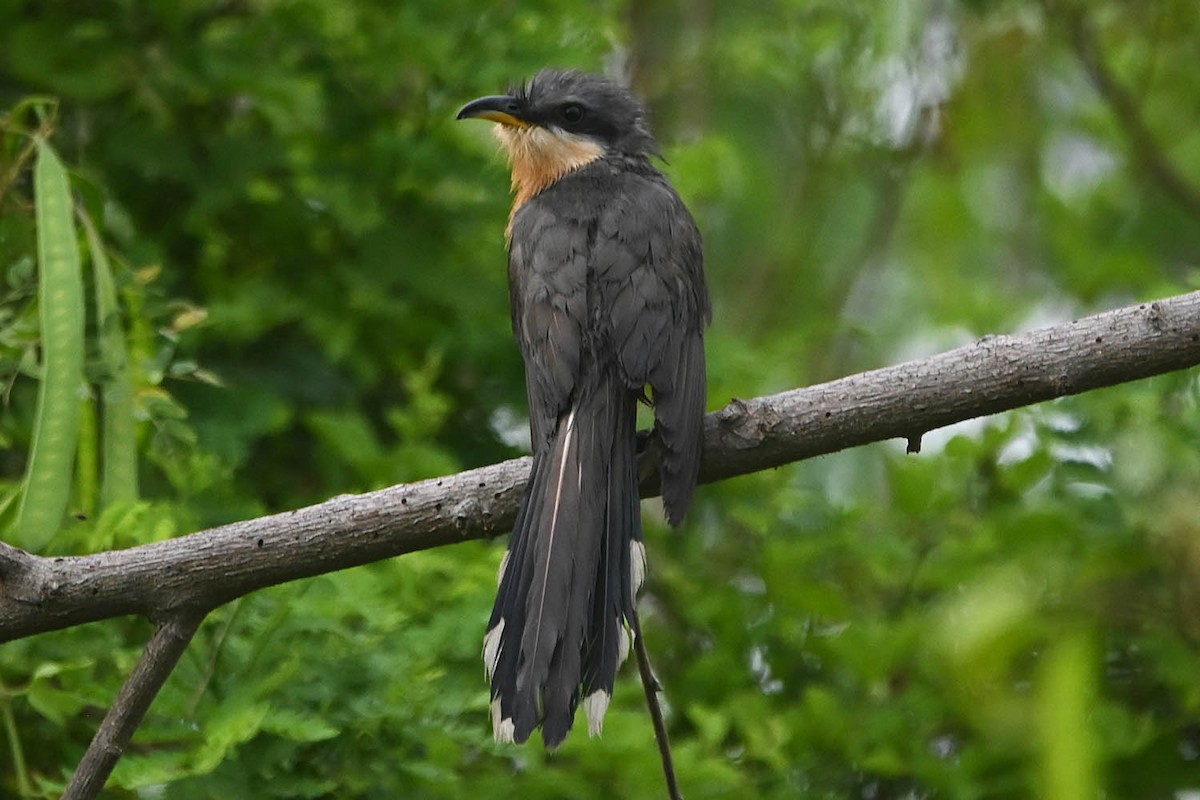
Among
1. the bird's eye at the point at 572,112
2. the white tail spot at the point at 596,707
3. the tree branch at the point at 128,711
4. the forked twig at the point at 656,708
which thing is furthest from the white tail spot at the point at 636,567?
the bird's eye at the point at 572,112

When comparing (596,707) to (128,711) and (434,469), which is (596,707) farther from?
(434,469)

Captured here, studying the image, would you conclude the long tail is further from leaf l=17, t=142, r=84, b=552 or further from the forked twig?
leaf l=17, t=142, r=84, b=552

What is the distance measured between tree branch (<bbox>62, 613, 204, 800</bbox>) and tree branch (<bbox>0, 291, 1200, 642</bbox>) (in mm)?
62

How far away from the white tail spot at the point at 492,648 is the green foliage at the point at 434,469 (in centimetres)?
18

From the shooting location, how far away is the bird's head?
469 centimetres

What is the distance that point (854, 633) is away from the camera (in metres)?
4.04

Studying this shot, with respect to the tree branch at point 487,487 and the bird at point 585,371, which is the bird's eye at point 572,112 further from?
the tree branch at point 487,487

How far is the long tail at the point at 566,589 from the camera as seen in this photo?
3.03m

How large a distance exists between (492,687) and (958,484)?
1.90 metres

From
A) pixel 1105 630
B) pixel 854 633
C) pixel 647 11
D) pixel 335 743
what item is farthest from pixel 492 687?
pixel 647 11

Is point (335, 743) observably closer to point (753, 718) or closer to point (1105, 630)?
point (753, 718)

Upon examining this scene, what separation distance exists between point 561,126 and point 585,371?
1.28 metres

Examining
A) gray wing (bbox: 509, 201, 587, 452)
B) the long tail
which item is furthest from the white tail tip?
gray wing (bbox: 509, 201, 587, 452)

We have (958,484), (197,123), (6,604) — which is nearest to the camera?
(6,604)
